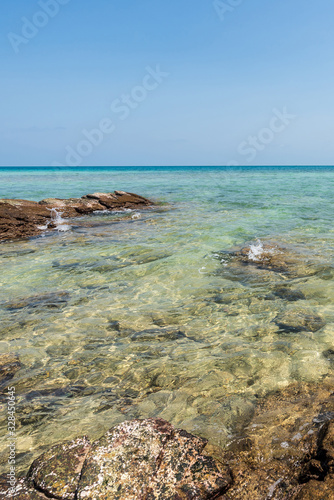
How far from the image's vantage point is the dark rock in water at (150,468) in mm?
1911

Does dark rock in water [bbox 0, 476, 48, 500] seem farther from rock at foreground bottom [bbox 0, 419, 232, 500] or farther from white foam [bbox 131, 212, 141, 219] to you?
white foam [bbox 131, 212, 141, 219]

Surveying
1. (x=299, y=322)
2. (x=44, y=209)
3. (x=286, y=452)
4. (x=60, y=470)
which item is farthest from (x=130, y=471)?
(x=44, y=209)

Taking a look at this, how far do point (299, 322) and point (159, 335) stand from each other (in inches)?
77.8

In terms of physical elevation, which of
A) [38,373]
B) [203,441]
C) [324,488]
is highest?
[324,488]

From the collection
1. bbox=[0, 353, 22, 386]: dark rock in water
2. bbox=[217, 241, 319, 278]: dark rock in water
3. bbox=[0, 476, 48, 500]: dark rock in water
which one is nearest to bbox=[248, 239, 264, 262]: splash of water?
bbox=[217, 241, 319, 278]: dark rock in water

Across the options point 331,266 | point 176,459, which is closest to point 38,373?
point 176,459

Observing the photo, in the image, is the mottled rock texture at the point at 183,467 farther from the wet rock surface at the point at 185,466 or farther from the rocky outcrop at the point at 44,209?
the rocky outcrop at the point at 44,209

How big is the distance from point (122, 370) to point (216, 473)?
71.3 inches

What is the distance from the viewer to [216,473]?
2.00m

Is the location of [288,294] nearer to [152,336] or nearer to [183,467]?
[152,336]

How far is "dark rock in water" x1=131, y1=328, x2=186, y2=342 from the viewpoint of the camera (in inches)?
167

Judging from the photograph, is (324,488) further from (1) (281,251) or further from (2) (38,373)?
(1) (281,251)

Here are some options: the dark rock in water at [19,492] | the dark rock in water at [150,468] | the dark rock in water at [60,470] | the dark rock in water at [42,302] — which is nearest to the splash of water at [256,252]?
the dark rock in water at [42,302]

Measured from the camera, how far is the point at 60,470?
2.07m
